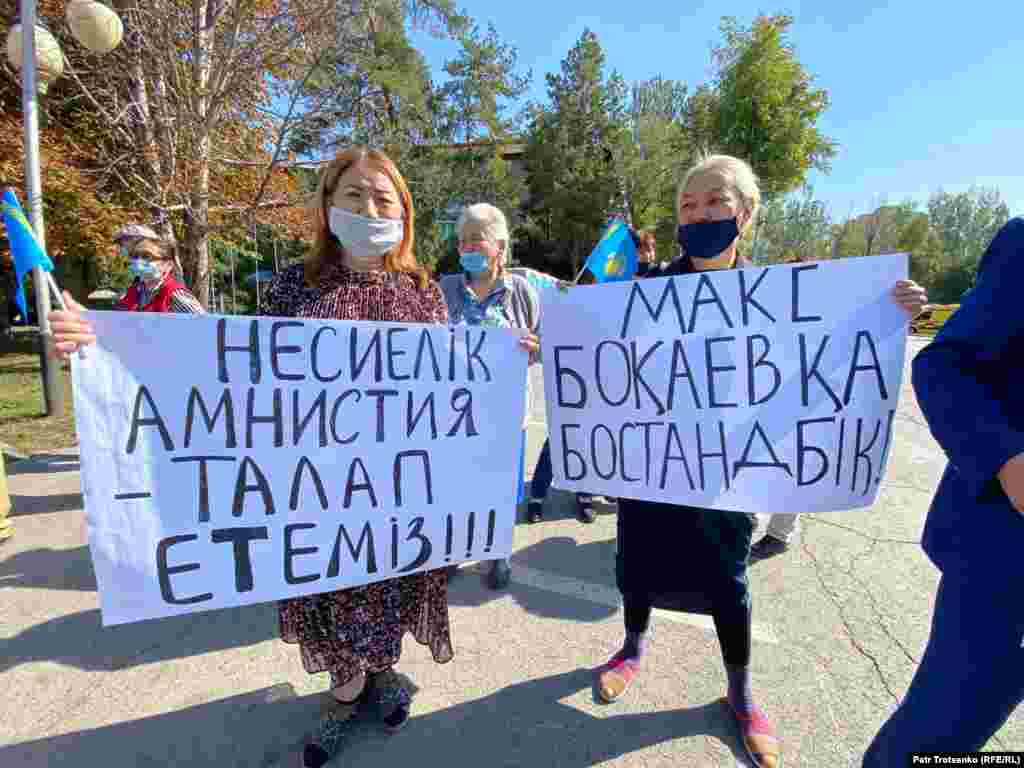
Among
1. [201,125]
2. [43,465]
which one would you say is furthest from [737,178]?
[201,125]

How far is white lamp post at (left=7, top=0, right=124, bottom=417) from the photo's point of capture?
4730mm

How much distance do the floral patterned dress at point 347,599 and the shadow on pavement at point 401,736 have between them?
0.29 metres

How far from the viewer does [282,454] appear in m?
1.61

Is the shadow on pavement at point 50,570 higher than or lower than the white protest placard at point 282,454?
lower

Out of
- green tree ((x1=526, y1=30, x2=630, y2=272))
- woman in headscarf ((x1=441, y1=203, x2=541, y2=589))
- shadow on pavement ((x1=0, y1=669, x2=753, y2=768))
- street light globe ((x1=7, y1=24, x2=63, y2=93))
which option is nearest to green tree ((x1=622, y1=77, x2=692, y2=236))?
green tree ((x1=526, y1=30, x2=630, y2=272))

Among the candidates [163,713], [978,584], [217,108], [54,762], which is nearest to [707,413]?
[978,584]

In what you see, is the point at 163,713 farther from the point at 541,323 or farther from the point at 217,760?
the point at 541,323

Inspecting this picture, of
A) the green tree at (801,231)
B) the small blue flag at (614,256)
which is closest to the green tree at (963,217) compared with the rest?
the green tree at (801,231)

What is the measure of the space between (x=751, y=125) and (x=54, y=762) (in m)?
26.6

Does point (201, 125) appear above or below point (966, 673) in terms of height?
above

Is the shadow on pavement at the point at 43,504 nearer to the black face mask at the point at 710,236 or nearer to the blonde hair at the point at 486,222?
the blonde hair at the point at 486,222

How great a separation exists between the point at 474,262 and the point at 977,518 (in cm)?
214

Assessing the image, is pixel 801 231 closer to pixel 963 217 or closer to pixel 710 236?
pixel 963 217

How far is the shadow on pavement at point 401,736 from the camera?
1750 millimetres
